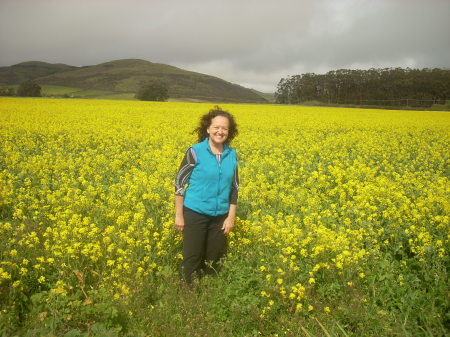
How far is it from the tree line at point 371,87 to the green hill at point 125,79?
13.1 metres

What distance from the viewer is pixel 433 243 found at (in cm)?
445

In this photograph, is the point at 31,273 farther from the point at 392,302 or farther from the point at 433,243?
the point at 433,243

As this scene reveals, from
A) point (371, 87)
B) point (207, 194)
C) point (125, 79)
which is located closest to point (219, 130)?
point (207, 194)

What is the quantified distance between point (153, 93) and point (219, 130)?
52.1m

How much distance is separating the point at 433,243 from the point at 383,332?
6.33 ft

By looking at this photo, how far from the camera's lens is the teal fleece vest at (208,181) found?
3.80 m

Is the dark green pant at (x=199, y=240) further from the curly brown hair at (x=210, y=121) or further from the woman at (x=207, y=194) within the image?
the curly brown hair at (x=210, y=121)

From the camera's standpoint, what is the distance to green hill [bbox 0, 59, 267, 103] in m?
105

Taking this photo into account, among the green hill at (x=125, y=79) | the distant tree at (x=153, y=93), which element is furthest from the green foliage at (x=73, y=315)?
the green hill at (x=125, y=79)

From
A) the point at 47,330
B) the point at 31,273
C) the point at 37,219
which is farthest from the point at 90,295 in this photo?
the point at 37,219

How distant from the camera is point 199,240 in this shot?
390 centimetres

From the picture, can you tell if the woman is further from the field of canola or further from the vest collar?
the field of canola

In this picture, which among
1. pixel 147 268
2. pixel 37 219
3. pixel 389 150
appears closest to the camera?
pixel 147 268

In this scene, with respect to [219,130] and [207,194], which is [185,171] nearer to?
[207,194]
